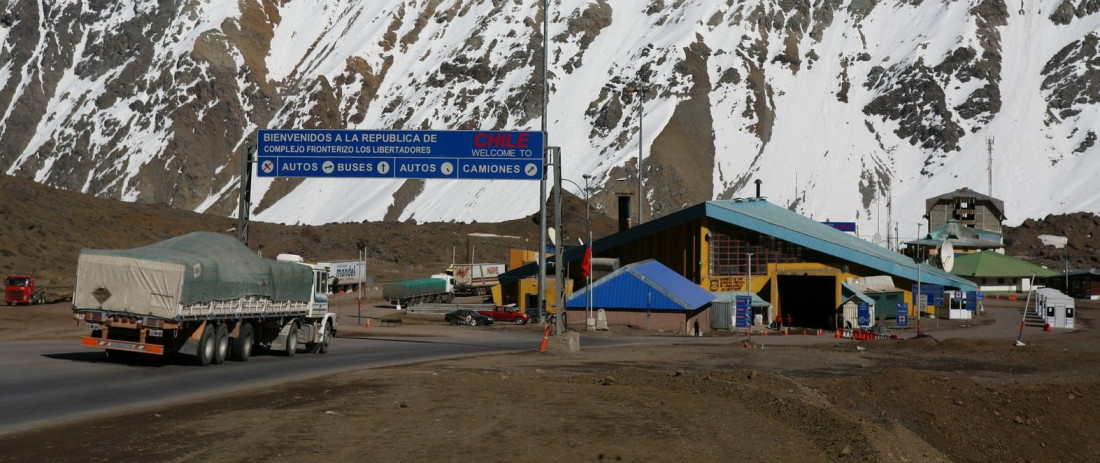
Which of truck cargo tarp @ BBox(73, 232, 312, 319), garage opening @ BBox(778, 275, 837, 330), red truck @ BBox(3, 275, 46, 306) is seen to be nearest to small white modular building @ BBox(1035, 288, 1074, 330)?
garage opening @ BBox(778, 275, 837, 330)

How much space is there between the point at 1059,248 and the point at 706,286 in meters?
98.7

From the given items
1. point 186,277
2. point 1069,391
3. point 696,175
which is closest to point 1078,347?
point 1069,391

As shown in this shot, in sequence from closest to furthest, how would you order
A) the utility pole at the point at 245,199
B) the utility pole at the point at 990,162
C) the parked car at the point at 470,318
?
the utility pole at the point at 245,199, the parked car at the point at 470,318, the utility pole at the point at 990,162

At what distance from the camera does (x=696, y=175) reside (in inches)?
7407

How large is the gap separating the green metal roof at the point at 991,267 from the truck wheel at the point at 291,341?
8719cm

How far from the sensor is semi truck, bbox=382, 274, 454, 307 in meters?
84.4

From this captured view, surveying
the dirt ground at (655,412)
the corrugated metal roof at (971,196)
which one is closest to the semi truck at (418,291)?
the dirt ground at (655,412)

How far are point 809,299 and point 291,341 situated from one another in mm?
45427

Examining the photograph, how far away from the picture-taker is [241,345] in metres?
30.4

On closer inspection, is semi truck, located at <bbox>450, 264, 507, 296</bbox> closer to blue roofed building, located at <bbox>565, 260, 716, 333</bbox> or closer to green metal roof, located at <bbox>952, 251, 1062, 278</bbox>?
blue roofed building, located at <bbox>565, 260, 716, 333</bbox>

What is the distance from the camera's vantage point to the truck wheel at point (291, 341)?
33.7m

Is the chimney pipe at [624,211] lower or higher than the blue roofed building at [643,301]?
higher

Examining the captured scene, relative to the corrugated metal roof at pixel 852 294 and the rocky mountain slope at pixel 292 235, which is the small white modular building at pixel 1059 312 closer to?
the corrugated metal roof at pixel 852 294

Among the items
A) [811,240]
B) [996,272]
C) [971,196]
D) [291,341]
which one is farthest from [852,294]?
[971,196]
